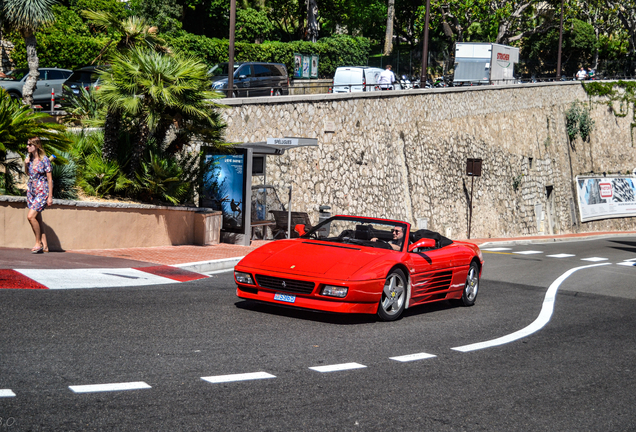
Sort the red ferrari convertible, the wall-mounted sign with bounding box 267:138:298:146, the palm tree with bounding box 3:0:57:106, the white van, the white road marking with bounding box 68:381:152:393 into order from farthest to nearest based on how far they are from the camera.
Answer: the white van
the palm tree with bounding box 3:0:57:106
the wall-mounted sign with bounding box 267:138:298:146
the red ferrari convertible
the white road marking with bounding box 68:381:152:393

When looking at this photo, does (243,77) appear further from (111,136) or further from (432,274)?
(432,274)

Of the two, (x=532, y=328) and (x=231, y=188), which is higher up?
(x=231, y=188)

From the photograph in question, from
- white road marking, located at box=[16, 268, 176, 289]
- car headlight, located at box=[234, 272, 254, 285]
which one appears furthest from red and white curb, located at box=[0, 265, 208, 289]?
car headlight, located at box=[234, 272, 254, 285]

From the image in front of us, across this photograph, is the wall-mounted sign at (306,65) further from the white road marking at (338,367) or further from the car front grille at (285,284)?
the white road marking at (338,367)

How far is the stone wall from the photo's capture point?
24.7 meters

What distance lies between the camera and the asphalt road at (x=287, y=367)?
16.1 ft

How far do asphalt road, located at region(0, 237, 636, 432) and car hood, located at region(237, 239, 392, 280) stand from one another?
2.02 feet

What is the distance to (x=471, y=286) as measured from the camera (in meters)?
10.9

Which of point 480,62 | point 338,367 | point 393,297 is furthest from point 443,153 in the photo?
point 338,367

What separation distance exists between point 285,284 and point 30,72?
1849cm

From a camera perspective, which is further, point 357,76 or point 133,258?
point 357,76

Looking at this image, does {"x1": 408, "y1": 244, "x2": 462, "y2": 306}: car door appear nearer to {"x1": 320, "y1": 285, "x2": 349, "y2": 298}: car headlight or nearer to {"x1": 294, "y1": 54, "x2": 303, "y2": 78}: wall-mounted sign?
{"x1": 320, "y1": 285, "x2": 349, "y2": 298}: car headlight

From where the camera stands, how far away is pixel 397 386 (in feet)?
19.5

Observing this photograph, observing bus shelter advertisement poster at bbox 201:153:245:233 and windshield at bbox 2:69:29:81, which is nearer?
bus shelter advertisement poster at bbox 201:153:245:233
